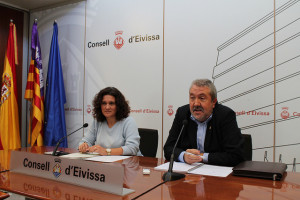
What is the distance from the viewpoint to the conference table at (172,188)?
1188mm

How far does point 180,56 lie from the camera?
10.9 feet

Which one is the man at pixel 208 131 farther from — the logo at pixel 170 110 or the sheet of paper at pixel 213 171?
the logo at pixel 170 110

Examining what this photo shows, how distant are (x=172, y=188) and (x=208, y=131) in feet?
2.74

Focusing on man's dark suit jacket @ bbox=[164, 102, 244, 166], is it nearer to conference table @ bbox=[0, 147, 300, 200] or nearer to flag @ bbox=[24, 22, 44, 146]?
conference table @ bbox=[0, 147, 300, 200]

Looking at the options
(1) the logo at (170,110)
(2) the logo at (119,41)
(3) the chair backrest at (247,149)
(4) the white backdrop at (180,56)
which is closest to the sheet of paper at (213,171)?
(3) the chair backrest at (247,149)

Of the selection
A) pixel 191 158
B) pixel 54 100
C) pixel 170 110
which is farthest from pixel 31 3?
pixel 191 158

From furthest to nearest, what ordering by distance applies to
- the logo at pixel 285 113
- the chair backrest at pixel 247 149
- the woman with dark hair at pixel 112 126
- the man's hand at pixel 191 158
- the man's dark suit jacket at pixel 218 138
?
the logo at pixel 285 113 → the woman with dark hair at pixel 112 126 → the chair backrest at pixel 247 149 → the man's dark suit jacket at pixel 218 138 → the man's hand at pixel 191 158

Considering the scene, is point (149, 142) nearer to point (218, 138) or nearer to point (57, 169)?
point (218, 138)

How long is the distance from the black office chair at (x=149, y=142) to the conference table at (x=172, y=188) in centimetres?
93

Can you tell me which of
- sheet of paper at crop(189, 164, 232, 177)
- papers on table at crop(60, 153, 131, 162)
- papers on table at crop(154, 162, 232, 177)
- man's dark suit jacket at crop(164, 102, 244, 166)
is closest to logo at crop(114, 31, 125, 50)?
man's dark suit jacket at crop(164, 102, 244, 166)

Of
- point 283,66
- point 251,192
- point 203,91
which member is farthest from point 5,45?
point 251,192

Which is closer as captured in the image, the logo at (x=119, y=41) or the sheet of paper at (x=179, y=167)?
the sheet of paper at (x=179, y=167)

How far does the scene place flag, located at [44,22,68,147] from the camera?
3973 mm

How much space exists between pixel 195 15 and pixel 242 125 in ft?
4.63
